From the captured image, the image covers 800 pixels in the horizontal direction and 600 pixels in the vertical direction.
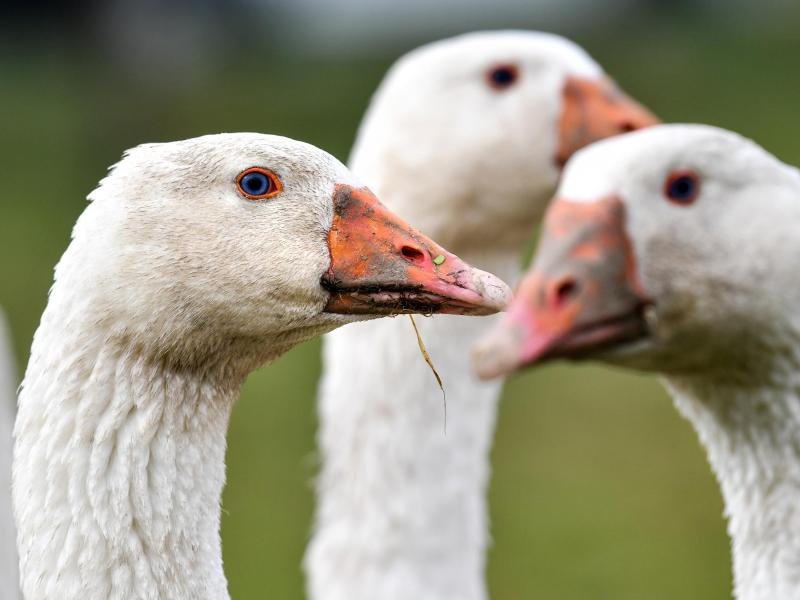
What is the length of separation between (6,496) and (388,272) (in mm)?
2226

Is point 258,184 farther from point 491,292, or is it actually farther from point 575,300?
point 575,300

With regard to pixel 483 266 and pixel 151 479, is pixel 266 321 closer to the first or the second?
pixel 151 479

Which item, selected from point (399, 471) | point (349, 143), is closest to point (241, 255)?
point (399, 471)

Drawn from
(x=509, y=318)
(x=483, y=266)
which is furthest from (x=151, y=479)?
(x=483, y=266)

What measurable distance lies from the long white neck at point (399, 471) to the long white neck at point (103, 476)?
1.83 meters

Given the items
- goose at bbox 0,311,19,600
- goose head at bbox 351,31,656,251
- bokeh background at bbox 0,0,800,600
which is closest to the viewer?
goose at bbox 0,311,19,600

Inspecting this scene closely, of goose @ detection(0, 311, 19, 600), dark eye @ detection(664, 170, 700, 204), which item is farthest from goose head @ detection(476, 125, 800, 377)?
goose @ detection(0, 311, 19, 600)

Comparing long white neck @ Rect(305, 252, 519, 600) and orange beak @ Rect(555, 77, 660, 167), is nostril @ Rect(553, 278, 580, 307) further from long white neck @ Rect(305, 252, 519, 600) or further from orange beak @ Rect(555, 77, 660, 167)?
orange beak @ Rect(555, 77, 660, 167)

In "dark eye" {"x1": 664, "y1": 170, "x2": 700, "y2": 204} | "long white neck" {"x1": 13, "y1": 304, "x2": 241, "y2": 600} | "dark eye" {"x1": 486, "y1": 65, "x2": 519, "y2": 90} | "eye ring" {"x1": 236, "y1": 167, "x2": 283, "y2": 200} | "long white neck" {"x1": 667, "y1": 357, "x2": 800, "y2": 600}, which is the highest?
"dark eye" {"x1": 486, "y1": 65, "x2": 519, "y2": 90}

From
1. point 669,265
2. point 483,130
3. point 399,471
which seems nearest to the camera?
point 669,265

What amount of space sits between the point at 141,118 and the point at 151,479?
2094cm

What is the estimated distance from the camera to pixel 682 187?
4066 millimetres

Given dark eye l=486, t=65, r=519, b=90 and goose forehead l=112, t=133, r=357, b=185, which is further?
dark eye l=486, t=65, r=519, b=90

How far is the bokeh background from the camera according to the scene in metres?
10.1
